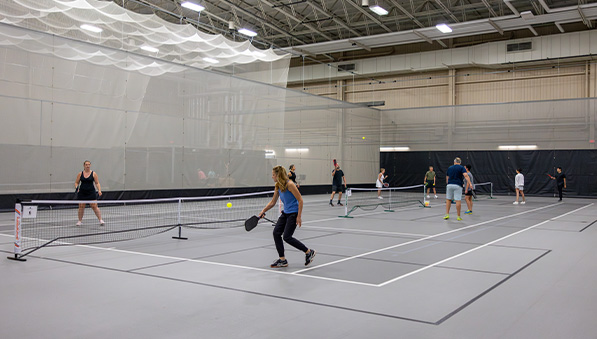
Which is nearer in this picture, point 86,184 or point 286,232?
point 286,232

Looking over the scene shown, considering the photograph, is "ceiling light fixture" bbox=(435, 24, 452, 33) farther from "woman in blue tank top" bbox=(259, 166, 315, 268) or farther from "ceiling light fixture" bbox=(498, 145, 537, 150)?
"woman in blue tank top" bbox=(259, 166, 315, 268)

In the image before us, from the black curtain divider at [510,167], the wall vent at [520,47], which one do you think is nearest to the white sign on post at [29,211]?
the wall vent at [520,47]

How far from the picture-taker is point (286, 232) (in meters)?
7.77

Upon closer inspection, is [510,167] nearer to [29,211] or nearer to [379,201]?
[379,201]

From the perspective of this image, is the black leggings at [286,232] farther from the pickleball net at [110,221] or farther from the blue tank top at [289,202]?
the pickleball net at [110,221]

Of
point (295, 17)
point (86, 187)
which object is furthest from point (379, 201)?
point (86, 187)

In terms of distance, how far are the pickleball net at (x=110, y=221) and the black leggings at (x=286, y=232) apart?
129 inches

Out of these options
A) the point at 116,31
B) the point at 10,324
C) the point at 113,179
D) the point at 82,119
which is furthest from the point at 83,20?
the point at 10,324

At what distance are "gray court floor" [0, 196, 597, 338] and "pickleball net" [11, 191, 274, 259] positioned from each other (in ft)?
1.63

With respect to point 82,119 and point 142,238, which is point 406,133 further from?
point 142,238

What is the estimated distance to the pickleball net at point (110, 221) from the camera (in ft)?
29.3

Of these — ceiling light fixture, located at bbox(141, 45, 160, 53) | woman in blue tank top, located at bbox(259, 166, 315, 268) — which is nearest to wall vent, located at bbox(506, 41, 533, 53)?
ceiling light fixture, located at bbox(141, 45, 160, 53)

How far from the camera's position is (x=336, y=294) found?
610 cm

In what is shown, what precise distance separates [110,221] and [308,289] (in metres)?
9.20
